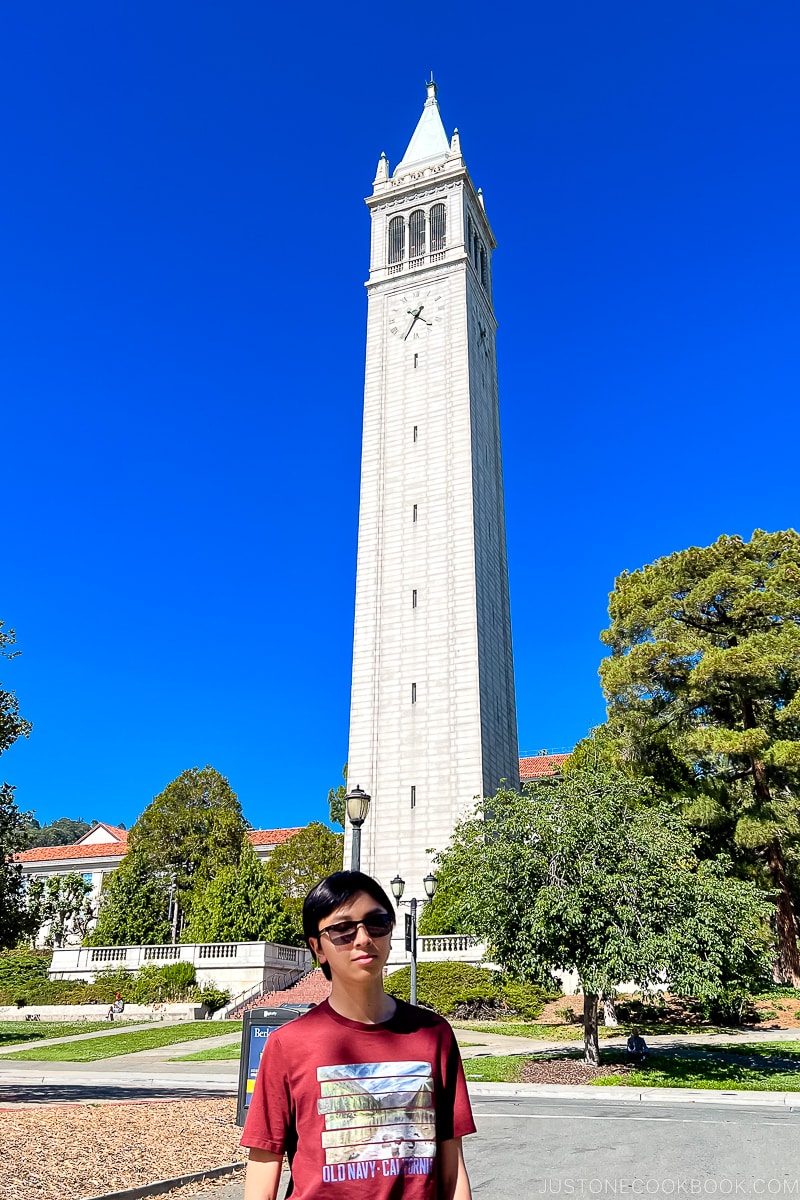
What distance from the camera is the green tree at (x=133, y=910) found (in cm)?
4806

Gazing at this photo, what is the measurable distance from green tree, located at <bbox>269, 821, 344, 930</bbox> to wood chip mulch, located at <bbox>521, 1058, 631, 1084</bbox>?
35.9 meters

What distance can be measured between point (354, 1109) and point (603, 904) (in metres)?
16.1

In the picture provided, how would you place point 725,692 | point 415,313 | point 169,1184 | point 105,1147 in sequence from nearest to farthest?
1. point 169,1184
2. point 105,1147
3. point 725,692
4. point 415,313

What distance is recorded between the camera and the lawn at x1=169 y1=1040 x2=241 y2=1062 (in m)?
22.0

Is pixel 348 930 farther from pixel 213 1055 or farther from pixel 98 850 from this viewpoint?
pixel 98 850

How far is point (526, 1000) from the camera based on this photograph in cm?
3197

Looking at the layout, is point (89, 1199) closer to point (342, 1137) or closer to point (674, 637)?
point (342, 1137)

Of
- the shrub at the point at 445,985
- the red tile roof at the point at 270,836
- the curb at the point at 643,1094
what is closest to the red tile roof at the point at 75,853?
the red tile roof at the point at 270,836

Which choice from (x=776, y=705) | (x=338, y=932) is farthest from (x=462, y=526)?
(x=338, y=932)

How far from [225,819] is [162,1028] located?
22.6 m

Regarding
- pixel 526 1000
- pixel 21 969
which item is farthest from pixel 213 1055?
pixel 21 969

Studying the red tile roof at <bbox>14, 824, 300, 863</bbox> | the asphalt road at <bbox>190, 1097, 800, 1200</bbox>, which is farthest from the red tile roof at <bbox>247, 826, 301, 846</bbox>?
the asphalt road at <bbox>190, 1097, 800, 1200</bbox>

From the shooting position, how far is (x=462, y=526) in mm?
51375

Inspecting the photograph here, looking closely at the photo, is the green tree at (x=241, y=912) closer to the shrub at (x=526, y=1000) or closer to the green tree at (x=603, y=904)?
the shrub at (x=526, y=1000)
